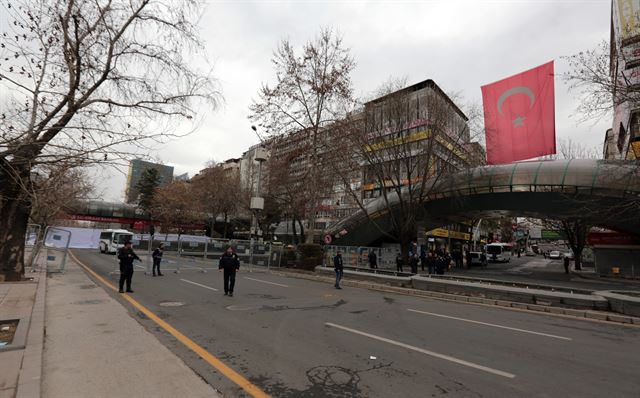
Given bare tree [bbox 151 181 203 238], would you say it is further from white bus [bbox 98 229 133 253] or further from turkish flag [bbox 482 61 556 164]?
turkish flag [bbox 482 61 556 164]

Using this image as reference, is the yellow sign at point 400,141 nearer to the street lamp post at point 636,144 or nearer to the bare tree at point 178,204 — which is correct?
the street lamp post at point 636,144

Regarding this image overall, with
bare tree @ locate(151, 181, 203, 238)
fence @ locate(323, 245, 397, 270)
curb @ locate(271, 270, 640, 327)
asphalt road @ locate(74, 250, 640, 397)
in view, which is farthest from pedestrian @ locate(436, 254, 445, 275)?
bare tree @ locate(151, 181, 203, 238)

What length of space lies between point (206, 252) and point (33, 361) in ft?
63.5

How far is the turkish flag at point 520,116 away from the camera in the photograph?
22.9 m

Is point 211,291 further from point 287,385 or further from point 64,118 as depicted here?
point 287,385

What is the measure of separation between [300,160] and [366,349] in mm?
29183

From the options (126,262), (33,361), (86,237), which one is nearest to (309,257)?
(126,262)

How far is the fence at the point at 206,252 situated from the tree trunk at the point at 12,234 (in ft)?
28.1

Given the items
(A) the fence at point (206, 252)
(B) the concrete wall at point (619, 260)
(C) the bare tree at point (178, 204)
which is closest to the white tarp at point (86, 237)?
(C) the bare tree at point (178, 204)

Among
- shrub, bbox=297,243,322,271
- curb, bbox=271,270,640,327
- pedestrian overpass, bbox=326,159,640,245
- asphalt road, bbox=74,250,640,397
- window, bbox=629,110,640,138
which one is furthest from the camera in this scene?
window, bbox=629,110,640,138

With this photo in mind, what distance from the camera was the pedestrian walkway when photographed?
13.6 feet

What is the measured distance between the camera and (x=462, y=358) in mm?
5867

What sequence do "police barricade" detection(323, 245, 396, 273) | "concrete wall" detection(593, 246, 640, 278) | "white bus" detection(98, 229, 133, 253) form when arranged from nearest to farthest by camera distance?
"police barricade" detection(323, 245, 396, 273) < "concrete wall" detection(593, 246, 640, 278) < "white bus" detection(98, 229, 133, 253)

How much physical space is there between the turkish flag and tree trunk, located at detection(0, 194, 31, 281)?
1033 inches
